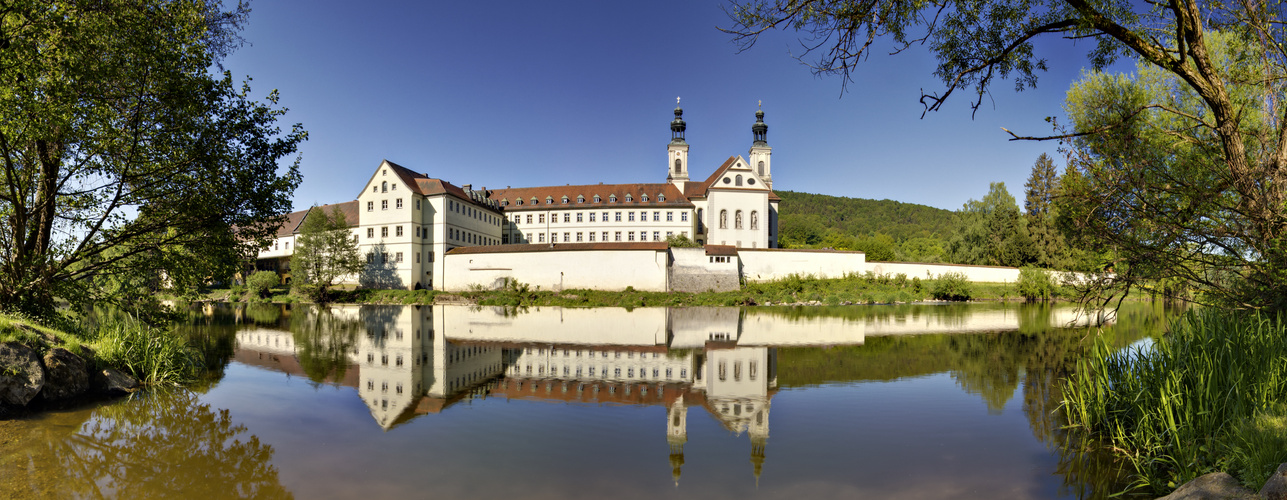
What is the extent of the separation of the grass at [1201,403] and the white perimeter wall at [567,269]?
31.8 metres

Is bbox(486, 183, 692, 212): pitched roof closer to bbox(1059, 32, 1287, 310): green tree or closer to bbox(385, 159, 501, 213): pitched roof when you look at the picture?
bbox(385, 159, 501, 213): pitched roof

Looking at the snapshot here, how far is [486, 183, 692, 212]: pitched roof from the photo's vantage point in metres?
55.9

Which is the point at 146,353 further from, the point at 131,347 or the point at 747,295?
the point at 747,295

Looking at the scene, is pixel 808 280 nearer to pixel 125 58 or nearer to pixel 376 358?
pixel 376 358

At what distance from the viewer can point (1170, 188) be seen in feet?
17.0

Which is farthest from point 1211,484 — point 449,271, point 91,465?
point 449,271

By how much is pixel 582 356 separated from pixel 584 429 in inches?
261

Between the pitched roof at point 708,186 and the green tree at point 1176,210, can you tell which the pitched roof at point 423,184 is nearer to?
the pitched roof at point 708,186

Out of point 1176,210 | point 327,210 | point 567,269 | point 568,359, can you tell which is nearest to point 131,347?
point 568,359

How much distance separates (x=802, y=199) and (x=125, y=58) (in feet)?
442

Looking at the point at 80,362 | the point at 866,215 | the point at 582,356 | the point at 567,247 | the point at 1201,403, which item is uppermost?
the point at 866,215

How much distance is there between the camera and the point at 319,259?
38156mm

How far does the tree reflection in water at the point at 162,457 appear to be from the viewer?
210 inches

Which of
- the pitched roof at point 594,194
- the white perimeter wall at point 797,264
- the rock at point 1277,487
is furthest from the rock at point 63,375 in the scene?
the pitched roof at point 594,194
